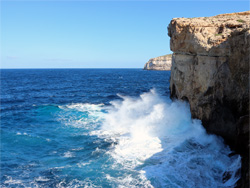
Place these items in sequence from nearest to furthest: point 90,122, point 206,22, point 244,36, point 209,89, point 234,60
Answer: point 244,36 < point 234,60 < point 209,89 < point 206,22 < point 90,122

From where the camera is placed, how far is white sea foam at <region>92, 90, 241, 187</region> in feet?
35.8

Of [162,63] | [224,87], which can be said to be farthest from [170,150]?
[162,63]

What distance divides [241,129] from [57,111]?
72.4 feet

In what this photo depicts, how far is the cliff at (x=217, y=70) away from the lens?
12430 mm

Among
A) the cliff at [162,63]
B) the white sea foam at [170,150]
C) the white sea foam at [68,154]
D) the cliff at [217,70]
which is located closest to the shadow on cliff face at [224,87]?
the cliff at [217,70]

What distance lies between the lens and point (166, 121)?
18.8 meters

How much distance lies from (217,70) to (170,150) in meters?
6.58

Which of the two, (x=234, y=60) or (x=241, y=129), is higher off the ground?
(x=234, y=60)

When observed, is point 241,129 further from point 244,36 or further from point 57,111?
point 57,111

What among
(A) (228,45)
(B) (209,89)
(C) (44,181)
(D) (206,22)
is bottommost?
(C) (44,181)

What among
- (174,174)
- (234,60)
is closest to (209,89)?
(234,60)

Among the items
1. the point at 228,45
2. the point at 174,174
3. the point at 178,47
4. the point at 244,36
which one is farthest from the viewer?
the point at 178,47

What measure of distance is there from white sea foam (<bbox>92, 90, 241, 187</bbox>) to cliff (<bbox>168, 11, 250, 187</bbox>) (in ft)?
3.99

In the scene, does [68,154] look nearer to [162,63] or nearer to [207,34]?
[207,34]
